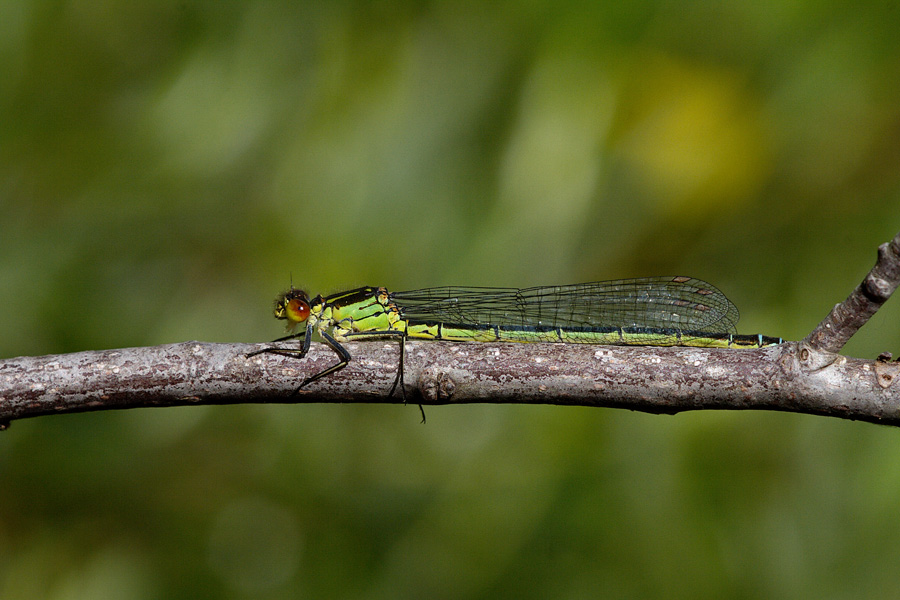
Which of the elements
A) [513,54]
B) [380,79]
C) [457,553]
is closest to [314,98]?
[380,79]

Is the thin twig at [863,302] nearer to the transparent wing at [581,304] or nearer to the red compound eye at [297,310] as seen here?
the transparent wing at [581,304]

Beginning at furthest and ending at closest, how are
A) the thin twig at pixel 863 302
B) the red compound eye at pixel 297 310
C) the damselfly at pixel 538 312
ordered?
the damselfly at pixel 538 312 < the red compound eye at pixel 297 310 < the thin twig at pixel 863 302

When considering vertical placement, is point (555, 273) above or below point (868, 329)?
above

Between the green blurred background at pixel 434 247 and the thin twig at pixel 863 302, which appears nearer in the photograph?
the thin twig at pixel 863 302

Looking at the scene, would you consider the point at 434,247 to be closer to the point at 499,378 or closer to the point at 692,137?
the point at 499,378

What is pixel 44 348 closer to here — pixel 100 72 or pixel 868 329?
pixel 100 72

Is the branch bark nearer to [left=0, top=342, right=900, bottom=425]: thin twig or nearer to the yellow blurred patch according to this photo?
[left=0, top=342, right=900, bottom=425]: thin twig

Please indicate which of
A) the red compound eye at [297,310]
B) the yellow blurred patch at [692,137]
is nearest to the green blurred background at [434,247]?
the yellow blurred patch at [692,137]
